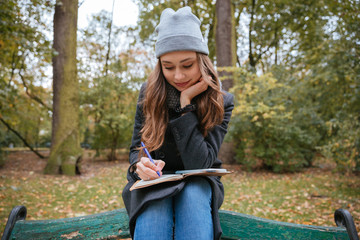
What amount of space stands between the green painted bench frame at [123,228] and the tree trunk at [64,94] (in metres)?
6.51

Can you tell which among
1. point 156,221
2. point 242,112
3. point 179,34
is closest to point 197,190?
point 156,221

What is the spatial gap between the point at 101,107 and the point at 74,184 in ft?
18.5

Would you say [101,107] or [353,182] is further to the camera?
[101,107]

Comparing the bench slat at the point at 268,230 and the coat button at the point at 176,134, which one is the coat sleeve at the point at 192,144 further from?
the bench slat at the point at 268,230

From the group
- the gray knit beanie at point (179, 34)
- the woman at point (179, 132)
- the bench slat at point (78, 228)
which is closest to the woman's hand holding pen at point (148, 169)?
the woman at point (179, 132)

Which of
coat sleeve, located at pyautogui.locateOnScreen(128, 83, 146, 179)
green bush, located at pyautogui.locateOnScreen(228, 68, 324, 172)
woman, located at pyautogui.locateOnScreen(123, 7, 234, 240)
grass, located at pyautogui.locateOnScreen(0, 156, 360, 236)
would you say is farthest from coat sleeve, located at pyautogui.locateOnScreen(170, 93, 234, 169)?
green bush, located at pyautogui.locateOnScreen(228, 68, 324, 172)

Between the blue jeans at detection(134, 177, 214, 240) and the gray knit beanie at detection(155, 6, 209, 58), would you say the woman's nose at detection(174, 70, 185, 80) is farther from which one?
the blue jeans at detection(134, 177, 214, 240)

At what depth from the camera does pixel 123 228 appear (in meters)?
1.68

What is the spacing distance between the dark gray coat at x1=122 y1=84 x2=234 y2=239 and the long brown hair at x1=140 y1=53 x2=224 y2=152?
0.07 meters

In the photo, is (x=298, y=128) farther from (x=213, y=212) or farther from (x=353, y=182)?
(x=213, y=212)

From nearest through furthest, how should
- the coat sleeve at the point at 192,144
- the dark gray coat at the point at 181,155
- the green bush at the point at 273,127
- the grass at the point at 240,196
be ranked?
the dark gray coat at the point at 181,155
the coat sleeve at the point at 192,144
the grass at the point at 240,196
the green bush at the point at 273,127

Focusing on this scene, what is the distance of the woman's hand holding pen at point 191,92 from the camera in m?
1.83

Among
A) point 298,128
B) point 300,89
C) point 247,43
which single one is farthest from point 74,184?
point 247,43

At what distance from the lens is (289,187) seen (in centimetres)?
648
